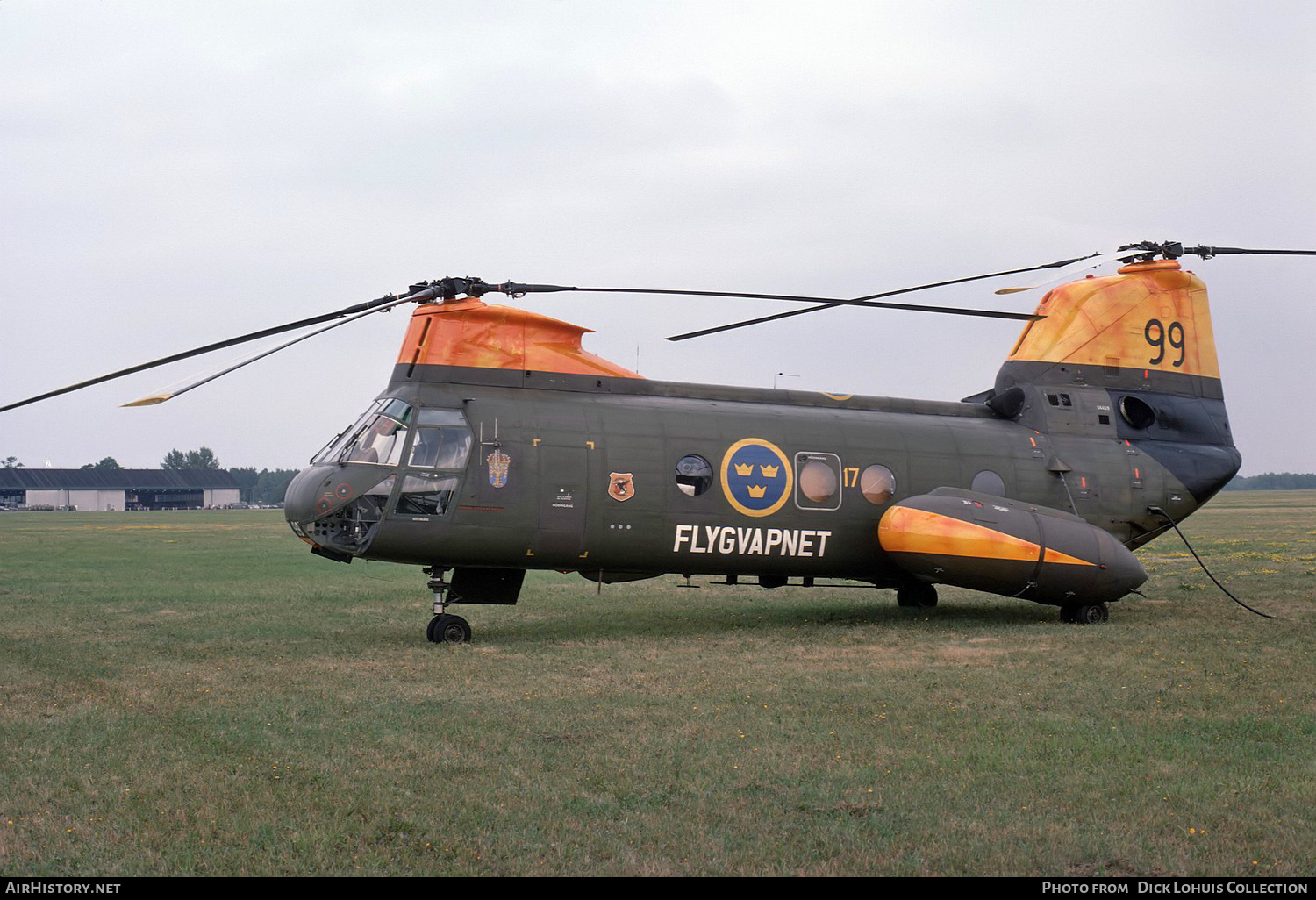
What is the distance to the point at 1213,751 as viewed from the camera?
947cm

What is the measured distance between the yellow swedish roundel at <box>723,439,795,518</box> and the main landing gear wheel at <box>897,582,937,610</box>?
4.04 metres

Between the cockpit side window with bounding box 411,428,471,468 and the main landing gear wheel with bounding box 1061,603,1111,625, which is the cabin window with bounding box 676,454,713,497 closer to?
the cockpit side window with bounding box 411,428,471,468

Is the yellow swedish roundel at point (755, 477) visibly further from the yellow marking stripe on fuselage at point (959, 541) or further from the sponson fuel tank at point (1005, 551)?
the yellow marking stripe on fuselage at point (959, 541)

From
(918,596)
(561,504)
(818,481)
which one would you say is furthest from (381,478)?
(918,596)

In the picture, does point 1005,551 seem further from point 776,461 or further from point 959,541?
point 776,461

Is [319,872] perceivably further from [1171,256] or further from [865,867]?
[1171,256]

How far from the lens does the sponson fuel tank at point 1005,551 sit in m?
17.5

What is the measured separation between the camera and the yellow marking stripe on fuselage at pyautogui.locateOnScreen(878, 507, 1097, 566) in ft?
57.4

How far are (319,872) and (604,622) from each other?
11833 mm

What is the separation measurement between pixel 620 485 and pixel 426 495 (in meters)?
2.95

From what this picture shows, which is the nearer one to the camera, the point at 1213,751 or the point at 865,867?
the point at 865,867

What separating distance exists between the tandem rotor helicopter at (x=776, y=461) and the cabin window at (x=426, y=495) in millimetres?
27

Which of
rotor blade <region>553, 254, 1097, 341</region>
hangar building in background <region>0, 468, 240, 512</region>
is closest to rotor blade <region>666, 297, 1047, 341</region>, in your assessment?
rotor blade <region>553, 254, 1097, 341</region>
